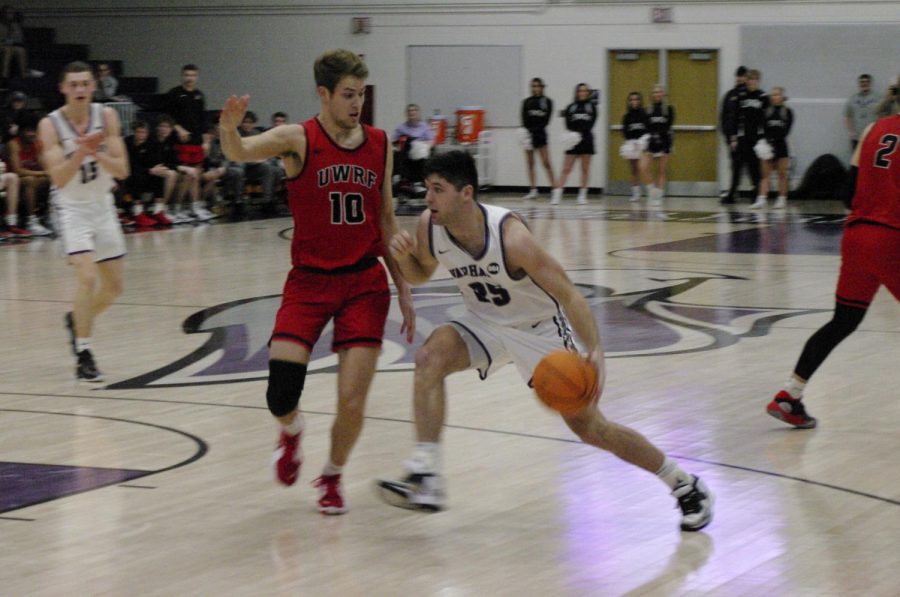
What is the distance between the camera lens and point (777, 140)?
20391mm

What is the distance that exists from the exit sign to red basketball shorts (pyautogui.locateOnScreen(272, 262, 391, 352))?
18.4 metres

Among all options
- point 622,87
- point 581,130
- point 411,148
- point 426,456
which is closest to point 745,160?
point 581,130

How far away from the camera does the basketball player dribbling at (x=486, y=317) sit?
471 cm

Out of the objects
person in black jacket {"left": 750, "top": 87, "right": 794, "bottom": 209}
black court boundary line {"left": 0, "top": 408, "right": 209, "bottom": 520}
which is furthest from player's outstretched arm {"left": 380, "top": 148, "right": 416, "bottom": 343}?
person in black jacket {"left": 750, "top": 87, "right": 794, "bottom": 209}

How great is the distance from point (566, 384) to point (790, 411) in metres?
2.39

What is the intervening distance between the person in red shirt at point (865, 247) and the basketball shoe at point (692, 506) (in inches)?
69.6

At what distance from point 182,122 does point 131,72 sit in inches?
305

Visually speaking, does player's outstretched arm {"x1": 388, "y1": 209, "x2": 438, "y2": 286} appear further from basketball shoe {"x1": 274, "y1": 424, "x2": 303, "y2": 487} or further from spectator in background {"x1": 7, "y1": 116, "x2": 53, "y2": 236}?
spectator in background {"x1": 7, "y1": 116, "x2": 53, "y2": 236}

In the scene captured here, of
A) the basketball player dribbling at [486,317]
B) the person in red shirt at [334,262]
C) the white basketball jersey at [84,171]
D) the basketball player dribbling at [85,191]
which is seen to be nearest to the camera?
the basketball player dribbling at [486,317]

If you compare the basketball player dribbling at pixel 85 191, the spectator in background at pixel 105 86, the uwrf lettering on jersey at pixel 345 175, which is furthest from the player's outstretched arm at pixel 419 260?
the spectator in background at pixel 105 86

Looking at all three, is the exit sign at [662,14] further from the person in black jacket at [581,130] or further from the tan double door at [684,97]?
the person in black jacket at [581,130]

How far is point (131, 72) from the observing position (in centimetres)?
2589

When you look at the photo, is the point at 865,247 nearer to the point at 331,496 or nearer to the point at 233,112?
the point at 331,496

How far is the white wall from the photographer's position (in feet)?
73.4
